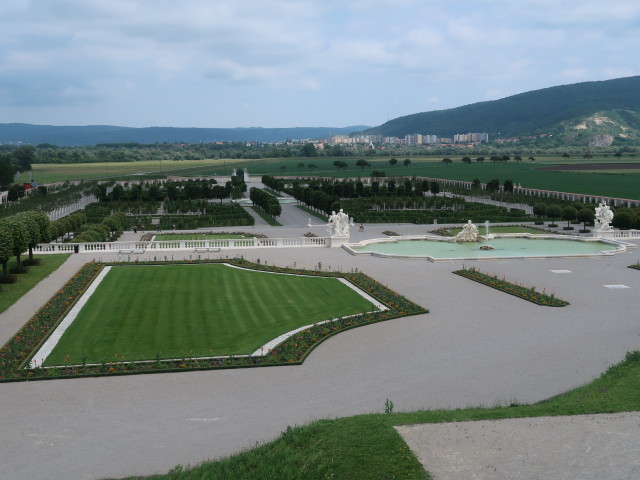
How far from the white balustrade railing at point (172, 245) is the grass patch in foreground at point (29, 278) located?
2.22m

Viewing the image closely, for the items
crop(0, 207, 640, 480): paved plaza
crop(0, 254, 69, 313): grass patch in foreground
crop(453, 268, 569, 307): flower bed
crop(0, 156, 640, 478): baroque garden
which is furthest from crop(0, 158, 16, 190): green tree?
crop(453, 268, 569, 307): flower bed

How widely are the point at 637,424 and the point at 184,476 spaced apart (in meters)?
9.03

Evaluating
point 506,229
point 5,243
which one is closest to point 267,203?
point 506,229

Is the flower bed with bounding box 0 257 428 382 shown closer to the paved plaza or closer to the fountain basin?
the paved plaza

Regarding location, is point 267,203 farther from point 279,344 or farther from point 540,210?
point 279,344

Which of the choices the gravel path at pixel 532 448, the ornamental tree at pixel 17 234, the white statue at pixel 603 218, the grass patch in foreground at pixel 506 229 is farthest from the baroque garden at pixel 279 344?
the grass patch in foreground at pixel 506 229

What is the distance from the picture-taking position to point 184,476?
13.3 meters

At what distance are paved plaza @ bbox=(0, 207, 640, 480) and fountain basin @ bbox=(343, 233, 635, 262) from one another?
42.2 feet

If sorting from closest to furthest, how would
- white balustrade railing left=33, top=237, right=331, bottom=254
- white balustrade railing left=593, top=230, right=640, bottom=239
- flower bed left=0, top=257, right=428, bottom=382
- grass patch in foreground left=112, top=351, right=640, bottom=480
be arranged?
grass patch in foreground left=112, top=351, right=640, bottom=480 → flower bed left=0, top=257, right=428, bottom=382 → white balustrade railing left=33, top=237, right=331, bottom=254 → white balustrade railing left=593, top=230, right=640, bottom=239

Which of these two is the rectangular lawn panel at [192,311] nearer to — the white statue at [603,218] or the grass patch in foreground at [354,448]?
the grass patch in foreground at [354,448]

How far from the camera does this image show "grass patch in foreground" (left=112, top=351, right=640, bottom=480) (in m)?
12.7

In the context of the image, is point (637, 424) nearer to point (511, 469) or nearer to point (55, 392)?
point (511, 469)

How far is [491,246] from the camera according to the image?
163 ft

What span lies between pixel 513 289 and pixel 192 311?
15.0 metres
